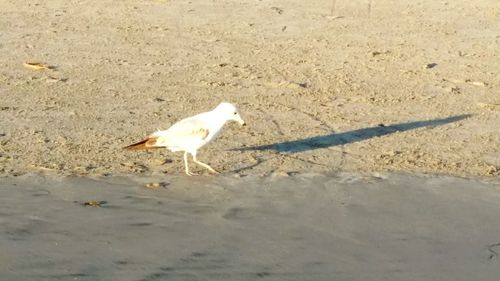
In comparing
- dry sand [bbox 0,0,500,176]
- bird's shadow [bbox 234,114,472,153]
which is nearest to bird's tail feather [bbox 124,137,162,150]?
dry sand [bbox 0,0,500,176]

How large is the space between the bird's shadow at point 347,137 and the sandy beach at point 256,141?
3cm

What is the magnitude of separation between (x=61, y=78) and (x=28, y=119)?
5.22 ft

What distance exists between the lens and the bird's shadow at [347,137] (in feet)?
32.0

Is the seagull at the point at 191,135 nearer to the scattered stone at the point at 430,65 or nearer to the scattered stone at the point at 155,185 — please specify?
the scattered stone at the point at 155,185

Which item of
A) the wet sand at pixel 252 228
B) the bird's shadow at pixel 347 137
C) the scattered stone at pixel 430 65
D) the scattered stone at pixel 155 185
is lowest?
the scattered stone at pixel 430 65

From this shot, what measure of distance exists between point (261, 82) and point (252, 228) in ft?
14.6

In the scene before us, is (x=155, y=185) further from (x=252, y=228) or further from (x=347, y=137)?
(x=347, y=137)

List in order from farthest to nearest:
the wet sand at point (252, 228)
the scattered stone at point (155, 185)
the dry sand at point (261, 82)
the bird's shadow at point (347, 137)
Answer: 1. the bird's shadow at point (347, 137)
2. the dry sand at point (261, 82)
3. the scattered stone at point (155, 185)
4. the wet sand at point (252, 228)

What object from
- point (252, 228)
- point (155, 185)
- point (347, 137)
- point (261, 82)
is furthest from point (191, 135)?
point (261, 82)

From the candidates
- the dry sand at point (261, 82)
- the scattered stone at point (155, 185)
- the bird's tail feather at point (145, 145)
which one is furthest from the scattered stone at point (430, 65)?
the scattered stone at point (155, 185)

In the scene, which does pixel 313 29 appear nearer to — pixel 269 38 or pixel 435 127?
pixel 269 38

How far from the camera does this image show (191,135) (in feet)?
29.1

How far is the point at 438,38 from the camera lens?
1390cm

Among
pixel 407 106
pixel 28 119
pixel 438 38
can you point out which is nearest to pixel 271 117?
pixel 407 106
